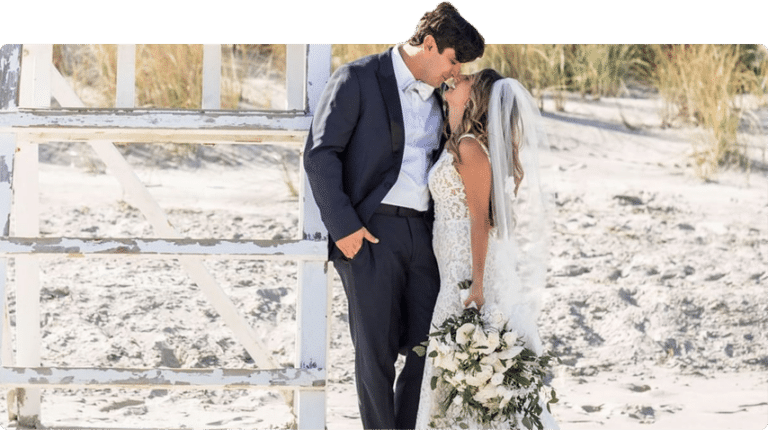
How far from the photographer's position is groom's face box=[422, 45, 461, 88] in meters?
3.79

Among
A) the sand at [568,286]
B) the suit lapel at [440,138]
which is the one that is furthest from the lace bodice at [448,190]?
the sand at [568,286]

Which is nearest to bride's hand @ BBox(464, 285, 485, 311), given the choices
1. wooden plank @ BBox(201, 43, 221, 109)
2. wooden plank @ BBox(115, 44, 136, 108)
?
wooden plank @ BBox(201, 43, 221, 109)

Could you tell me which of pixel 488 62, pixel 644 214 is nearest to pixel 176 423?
pixel 644 214

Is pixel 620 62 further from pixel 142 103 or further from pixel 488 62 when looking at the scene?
pixel 142 103

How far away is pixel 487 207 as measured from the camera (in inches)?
146

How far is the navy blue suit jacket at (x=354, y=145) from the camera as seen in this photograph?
12.2ft

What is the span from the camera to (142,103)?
9508 millimetres

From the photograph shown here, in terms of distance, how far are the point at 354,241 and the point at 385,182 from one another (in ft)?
0.76

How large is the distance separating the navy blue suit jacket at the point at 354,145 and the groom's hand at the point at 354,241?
0.07 feet

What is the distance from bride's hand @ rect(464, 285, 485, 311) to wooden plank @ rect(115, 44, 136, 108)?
4.84ft

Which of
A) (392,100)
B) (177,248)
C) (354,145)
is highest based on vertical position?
(392,100)

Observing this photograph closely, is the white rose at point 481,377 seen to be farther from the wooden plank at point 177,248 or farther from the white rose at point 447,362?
the wooden plank at point 177,248
